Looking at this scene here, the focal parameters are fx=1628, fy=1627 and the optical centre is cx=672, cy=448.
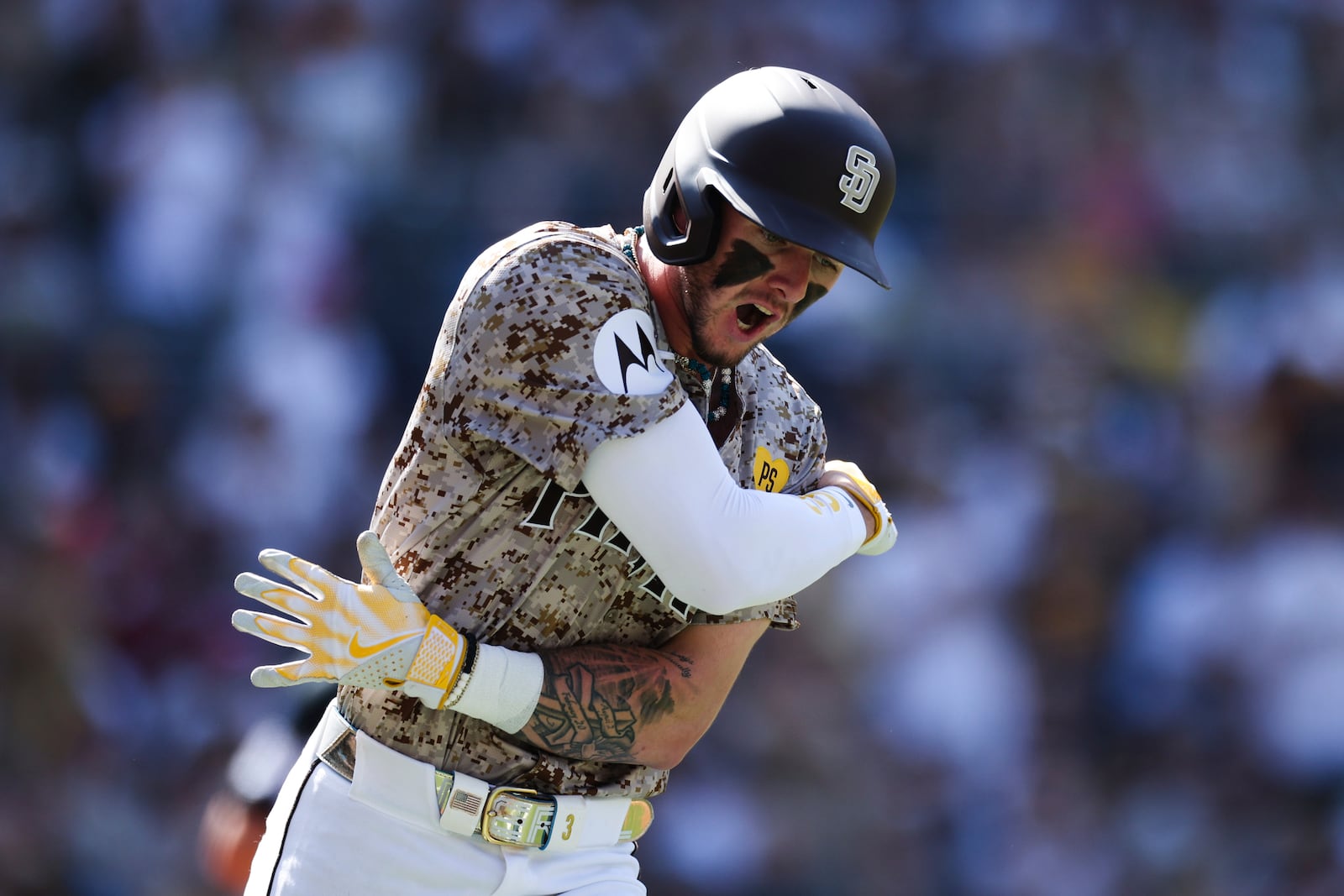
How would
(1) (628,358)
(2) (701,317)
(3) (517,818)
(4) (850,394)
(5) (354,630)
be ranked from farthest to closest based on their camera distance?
1. (4) (850,394)
2. (2) (701,317)
3. (3) (517,818)
4. (1) (628,358)
5. (5) (354,630)

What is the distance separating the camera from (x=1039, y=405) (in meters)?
7.85

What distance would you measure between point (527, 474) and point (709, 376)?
44 centimetres

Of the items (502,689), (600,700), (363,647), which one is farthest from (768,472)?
(363,647)

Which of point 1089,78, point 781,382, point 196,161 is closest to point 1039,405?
point 1089,78

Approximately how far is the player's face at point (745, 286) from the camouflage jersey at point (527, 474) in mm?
85

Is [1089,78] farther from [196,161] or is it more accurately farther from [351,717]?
[351,717]

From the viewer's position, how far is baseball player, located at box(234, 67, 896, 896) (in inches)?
105

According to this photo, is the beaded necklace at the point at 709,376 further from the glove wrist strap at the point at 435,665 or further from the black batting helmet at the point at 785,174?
the glove wrist strap at the point at 435,665

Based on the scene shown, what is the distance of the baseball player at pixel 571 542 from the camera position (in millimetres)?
2670

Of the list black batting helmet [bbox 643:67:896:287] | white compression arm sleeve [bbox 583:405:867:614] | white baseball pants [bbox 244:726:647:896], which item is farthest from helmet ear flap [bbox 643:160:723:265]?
white baseball pants [bbox 244:726:647:896]

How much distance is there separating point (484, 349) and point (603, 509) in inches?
13.2

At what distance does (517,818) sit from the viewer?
2828 millimetres

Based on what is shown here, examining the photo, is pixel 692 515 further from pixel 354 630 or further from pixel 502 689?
pixel 354 630

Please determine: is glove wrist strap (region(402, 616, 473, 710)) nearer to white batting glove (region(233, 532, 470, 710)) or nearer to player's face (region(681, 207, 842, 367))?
white batting glove (region(233, 532, 470, 710))
